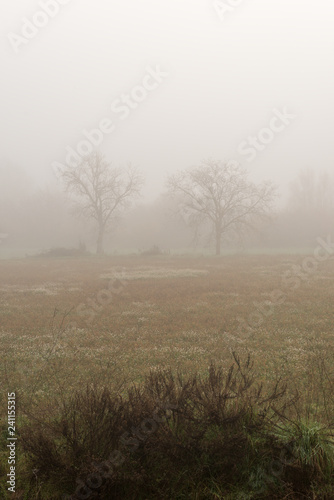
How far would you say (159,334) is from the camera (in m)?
13.3

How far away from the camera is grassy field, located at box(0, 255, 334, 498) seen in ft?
28.6

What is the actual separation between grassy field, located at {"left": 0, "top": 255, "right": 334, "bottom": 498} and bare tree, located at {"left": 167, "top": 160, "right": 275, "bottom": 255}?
3080 cm

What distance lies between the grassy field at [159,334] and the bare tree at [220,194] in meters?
30.8

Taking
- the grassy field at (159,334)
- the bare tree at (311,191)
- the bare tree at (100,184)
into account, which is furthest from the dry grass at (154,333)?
the bare tree at (311,191)

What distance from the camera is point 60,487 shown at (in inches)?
192

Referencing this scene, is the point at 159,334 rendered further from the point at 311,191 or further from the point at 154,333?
the point at 311,191

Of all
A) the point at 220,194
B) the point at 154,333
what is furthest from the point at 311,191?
the point at 154,333

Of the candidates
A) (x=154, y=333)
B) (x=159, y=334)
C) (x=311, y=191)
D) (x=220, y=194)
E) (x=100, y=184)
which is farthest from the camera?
(x=311, y=191)

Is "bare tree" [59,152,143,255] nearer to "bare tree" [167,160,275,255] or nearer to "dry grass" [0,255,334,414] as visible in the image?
"bare tree" [167,160,275,255]

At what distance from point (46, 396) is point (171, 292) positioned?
49.0 feet

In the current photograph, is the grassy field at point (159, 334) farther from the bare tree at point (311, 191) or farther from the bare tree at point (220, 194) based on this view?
the bare tree at point (311, 191)

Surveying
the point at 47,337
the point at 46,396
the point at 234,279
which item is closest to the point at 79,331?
the point at 47,337

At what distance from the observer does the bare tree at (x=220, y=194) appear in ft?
181

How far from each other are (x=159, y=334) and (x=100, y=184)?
5306 centimetres
